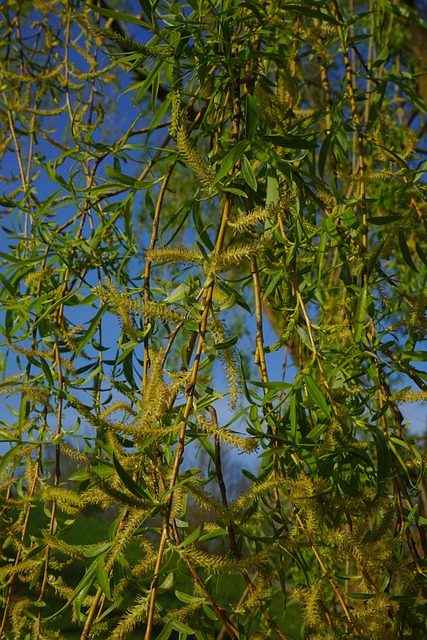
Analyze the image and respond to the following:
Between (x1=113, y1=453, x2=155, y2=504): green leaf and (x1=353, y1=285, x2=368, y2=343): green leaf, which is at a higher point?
(x1=353, y1=285, x2=368, y2=343): green leaf

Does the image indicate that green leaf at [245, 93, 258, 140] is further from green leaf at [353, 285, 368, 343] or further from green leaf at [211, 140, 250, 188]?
green leaf at [353, 285, 368, 343]

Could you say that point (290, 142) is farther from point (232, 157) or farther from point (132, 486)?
point (132, 486)

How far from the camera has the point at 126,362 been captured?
0.70m

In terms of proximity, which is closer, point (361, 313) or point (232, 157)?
point (232, 157)

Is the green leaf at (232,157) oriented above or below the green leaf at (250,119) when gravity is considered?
below

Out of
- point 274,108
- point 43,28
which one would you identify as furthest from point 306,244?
point 43,28

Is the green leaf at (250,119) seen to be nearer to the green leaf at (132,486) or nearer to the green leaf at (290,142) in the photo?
the green leaf at (290,142)

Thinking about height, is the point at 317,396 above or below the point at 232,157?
below

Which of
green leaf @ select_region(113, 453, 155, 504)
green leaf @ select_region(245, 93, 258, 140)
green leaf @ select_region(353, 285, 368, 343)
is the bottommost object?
green leaf @ select_region(113, 453, 155, 504)

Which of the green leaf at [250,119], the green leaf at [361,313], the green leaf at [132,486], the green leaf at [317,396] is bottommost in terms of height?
the green leaf at [132,486]

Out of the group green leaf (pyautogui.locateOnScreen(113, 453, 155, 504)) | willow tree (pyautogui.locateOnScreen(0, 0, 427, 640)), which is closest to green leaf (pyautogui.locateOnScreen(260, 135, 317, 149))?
willow tree (pyautogui.locateOnScreen(0, 0, 427, 640))

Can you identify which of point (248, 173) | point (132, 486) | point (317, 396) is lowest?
point (132, 486)

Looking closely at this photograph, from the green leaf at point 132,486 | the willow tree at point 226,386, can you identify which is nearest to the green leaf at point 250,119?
the willow tree at point 226,386

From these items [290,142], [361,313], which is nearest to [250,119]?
[290,142]
